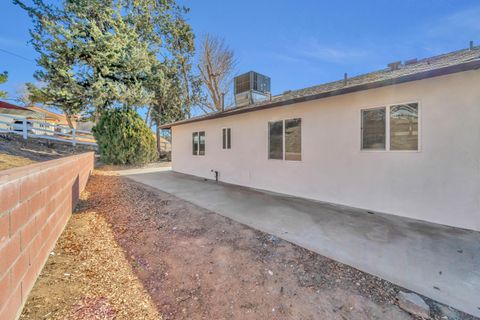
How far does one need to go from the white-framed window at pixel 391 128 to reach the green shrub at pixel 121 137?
11.9 metres

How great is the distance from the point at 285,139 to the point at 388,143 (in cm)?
250

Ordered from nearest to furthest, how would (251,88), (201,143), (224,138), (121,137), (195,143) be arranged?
(224,138) < (251,88) < (201,143) < (195,143) < (121,137)

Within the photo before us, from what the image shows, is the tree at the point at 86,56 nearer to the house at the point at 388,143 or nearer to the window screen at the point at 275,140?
the house at the point at 388,143

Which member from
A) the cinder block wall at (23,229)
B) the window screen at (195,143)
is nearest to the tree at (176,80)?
the window screen at (195,143)

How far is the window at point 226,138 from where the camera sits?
→ 797 centimetres

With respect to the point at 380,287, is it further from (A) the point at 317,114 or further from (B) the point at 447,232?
(A) the point at 317,114

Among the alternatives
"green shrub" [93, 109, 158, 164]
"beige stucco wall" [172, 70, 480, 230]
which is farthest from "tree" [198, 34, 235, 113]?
"beige stucco wall" [172, 70, 480, 230]

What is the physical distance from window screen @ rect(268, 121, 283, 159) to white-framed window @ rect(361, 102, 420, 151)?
2.19 meters

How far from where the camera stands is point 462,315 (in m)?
1.87

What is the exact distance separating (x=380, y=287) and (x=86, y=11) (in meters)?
18.5

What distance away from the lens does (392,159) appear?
432 centimetres

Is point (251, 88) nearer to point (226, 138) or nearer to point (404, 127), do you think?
point (226, 138)

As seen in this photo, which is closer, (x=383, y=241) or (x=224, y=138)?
(x=383, y=241)

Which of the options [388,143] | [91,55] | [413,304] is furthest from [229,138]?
[91,55]
